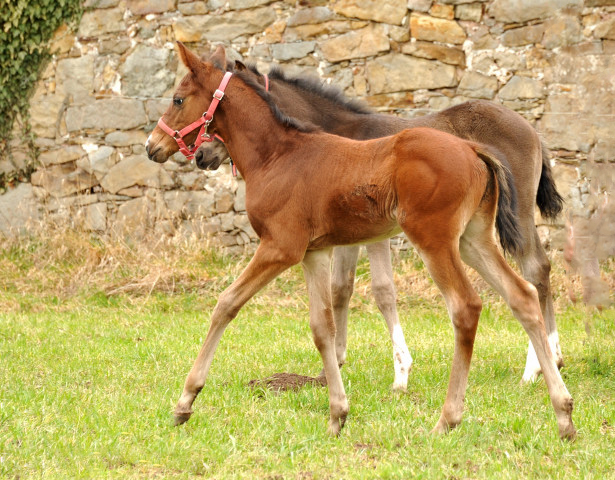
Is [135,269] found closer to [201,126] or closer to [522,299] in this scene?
[201,126]

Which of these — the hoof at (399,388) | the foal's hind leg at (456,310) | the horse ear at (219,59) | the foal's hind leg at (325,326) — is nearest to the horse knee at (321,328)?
the foal's hind leg at (325,326)

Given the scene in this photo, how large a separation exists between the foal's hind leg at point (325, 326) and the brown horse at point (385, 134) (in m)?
1.29

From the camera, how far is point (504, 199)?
4.01 meters

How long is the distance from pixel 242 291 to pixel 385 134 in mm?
2093

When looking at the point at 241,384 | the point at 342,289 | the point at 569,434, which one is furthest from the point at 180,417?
the point at 569,434

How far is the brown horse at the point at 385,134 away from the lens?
561 cm

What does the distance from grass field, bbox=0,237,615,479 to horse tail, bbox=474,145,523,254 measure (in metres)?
0.54

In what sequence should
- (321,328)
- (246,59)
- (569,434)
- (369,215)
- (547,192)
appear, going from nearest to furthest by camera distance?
(569,434), (369,215), (321,328), (547,192), (246,59)

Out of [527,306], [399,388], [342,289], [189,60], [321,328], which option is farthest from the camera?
[342,289]

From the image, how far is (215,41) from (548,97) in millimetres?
4064

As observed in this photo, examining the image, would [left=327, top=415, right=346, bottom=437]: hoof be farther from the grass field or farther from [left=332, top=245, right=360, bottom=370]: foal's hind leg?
[left=332, top=245, right=360, bottom=370]: foal's hind leg

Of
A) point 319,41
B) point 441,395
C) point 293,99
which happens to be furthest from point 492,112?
point 319,41

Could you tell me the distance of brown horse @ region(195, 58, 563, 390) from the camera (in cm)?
561

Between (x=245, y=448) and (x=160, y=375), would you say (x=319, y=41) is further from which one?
(x=245, y=448)
